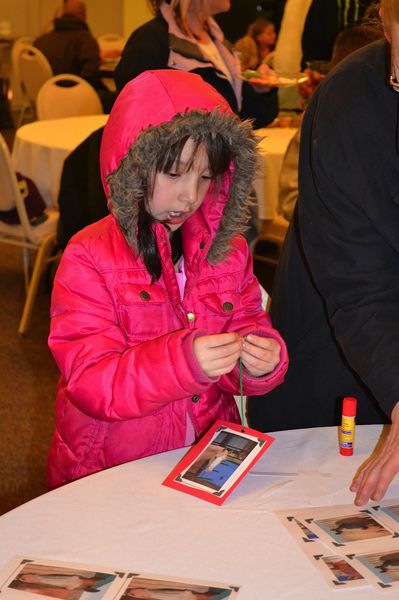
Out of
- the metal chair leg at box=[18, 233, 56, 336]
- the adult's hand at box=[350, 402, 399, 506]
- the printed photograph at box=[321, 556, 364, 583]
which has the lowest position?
the metal chair leg at box=[18, 233, 56, 336]

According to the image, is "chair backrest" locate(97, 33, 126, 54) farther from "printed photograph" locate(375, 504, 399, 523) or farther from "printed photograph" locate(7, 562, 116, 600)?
"printed photograph" locate(7, 562, 116, 600)

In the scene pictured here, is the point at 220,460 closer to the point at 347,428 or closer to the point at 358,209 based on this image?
the point at 347,428

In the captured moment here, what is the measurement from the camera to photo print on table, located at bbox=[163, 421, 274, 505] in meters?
1.32

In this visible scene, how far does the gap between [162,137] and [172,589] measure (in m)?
0.83

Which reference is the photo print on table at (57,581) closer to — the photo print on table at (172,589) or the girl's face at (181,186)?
the photo print on table at (172,589)

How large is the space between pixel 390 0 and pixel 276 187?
3004mm

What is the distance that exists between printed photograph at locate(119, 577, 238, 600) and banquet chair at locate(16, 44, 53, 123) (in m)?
6.67

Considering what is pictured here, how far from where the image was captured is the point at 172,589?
3.61ft

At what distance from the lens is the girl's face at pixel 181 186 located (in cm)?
162

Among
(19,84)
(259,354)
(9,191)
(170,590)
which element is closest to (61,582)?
(170,590)

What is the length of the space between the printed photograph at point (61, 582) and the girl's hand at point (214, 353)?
1.33 ft

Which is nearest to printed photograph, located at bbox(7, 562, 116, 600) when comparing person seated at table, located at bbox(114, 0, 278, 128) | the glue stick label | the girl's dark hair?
the glue stick label

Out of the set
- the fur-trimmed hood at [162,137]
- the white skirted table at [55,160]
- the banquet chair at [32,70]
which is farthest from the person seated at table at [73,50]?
the fur-trimmed hood at [162,137]

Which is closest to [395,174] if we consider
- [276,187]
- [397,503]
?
[397,503]
